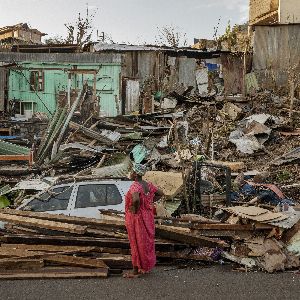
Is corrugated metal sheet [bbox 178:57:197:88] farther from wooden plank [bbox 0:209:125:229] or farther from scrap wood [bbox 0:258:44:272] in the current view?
scrap wood [bbox 0:258:44:272]

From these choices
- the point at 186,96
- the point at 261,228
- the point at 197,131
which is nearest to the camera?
the point at 261,228

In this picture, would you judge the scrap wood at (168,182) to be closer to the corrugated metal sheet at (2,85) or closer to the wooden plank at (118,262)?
the wooden plank at (118,262)

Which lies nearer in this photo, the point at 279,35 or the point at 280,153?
the point at 280,153

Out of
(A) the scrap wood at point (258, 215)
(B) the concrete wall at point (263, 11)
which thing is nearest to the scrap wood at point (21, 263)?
(A) the scrap wood at point (258, 215)

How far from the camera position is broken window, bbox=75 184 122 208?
9.11 metres

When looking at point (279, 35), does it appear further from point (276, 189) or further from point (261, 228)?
→ point (261, 228)

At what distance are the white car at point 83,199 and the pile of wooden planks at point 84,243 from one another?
2.08 ft

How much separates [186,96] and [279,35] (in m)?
7.12

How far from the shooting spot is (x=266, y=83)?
27188mm

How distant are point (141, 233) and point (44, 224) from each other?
2066 millimetres

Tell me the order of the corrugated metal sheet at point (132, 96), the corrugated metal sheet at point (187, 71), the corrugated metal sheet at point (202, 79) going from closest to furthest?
1. the corrugated metal sheet at point (132, 96)
2. the corrugated metal sheet at point (187, 71)
3. the corrugated metal sheet at point (202, 79)

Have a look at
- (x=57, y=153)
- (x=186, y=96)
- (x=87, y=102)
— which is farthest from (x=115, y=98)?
(x=57, y=153)

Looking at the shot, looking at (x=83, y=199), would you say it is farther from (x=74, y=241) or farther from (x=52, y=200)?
(x=74, y=241)

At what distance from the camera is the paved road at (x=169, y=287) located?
20.4 feet
